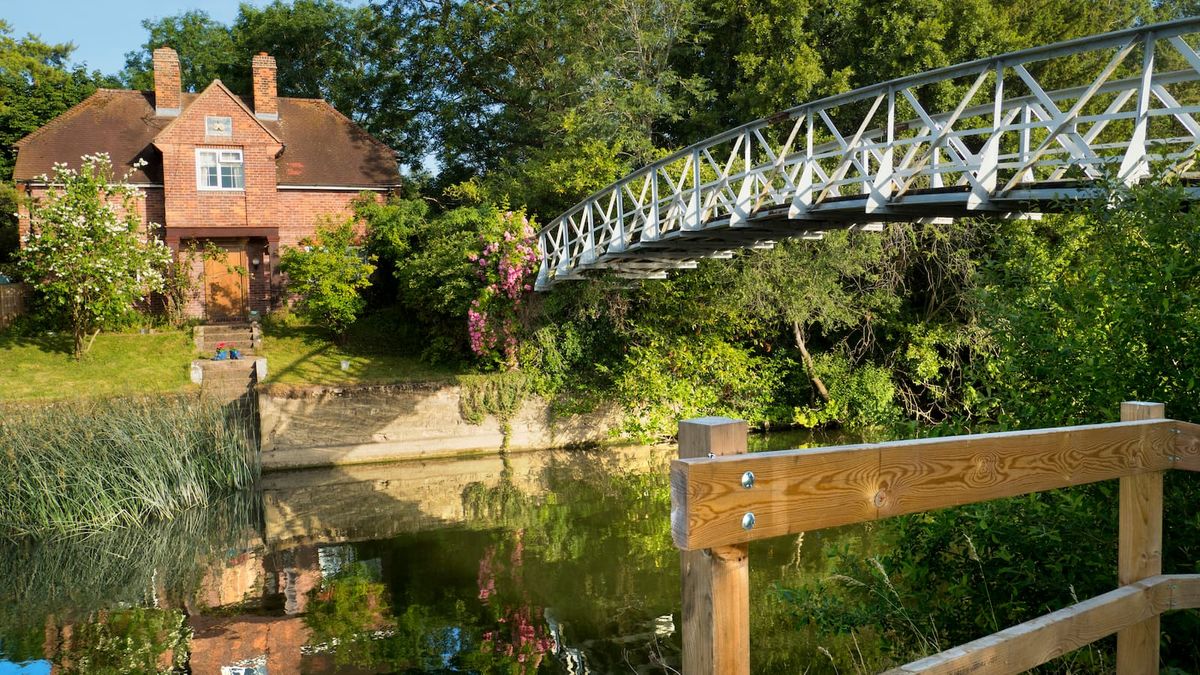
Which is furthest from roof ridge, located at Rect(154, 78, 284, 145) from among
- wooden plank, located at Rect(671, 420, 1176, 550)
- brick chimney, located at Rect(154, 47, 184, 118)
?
wooden plank, located at Rect(671, 420, 1176, 550)

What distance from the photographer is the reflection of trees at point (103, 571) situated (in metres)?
9.62

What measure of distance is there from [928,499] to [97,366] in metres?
20.1

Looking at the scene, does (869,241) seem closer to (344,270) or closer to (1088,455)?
(344,270)

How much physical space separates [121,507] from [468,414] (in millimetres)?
6925

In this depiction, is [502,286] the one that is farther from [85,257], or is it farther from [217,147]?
[217,147]

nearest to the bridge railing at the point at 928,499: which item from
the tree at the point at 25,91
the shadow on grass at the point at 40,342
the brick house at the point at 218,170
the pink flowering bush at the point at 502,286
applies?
the pink flowering bush at the point at 502,286

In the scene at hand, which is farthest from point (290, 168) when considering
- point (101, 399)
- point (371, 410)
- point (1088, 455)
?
point (1088, 455)

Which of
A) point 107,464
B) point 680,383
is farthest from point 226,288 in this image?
point 680,383

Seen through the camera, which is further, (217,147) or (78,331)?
(217,147)

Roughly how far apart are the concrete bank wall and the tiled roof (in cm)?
943

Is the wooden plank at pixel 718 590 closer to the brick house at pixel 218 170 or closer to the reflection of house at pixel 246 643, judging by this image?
the reflection of house at pixel 246 643

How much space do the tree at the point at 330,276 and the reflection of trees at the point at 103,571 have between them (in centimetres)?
815

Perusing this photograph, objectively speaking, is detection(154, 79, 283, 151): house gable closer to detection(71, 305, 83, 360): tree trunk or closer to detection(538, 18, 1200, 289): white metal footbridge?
detection(71, 305, 83, 360): tree trunk

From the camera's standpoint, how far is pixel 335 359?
20.5m
